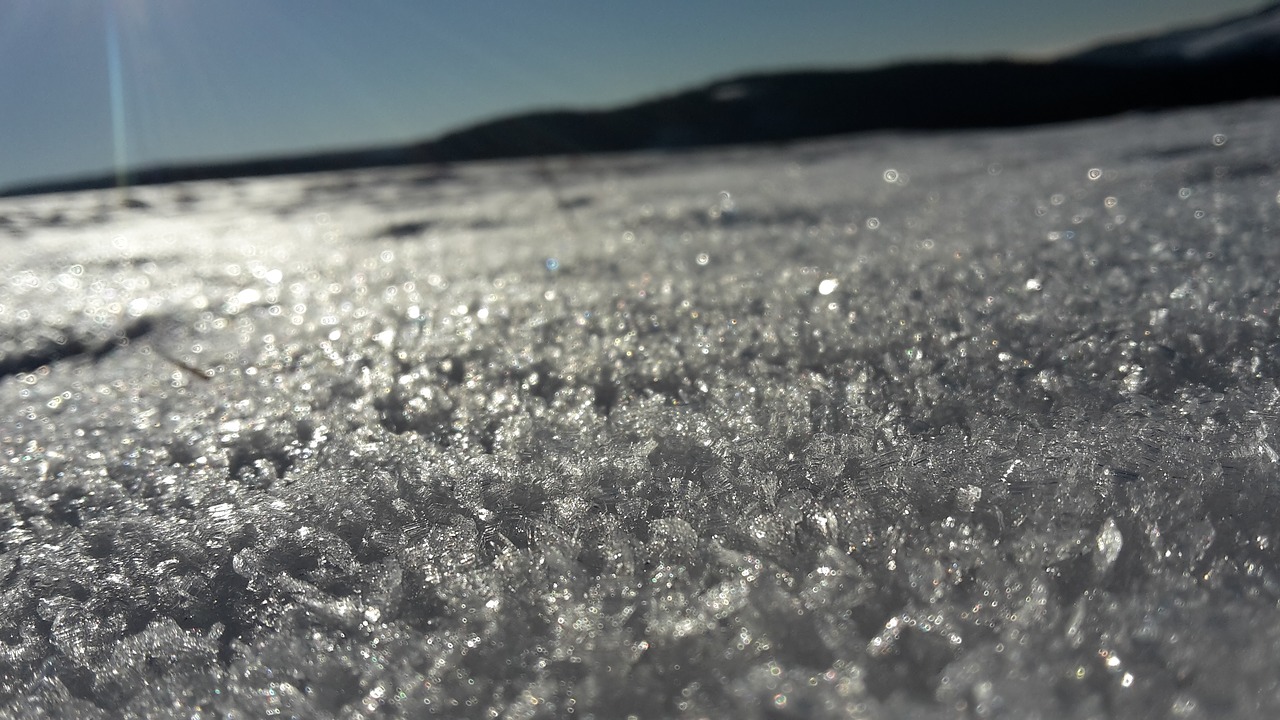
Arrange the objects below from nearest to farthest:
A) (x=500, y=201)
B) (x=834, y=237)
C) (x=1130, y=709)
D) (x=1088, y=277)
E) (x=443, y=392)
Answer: (x=1130, y=709), (x=443, y=392), (x=1088, y=277), (x=834, y=237), (x=500, y=201)

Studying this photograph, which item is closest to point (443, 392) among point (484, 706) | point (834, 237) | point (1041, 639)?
point (484, 706)

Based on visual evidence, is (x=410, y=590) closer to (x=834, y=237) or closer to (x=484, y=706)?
(x=484, y=706)

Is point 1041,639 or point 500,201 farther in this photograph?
point 500,201

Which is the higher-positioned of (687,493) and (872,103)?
(872,103)

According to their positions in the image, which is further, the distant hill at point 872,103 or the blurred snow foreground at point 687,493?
the distant hill at point 872,103

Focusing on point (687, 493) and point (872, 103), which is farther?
point (872, 103)

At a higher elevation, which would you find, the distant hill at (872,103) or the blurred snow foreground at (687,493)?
the distant hill at (872,103)
